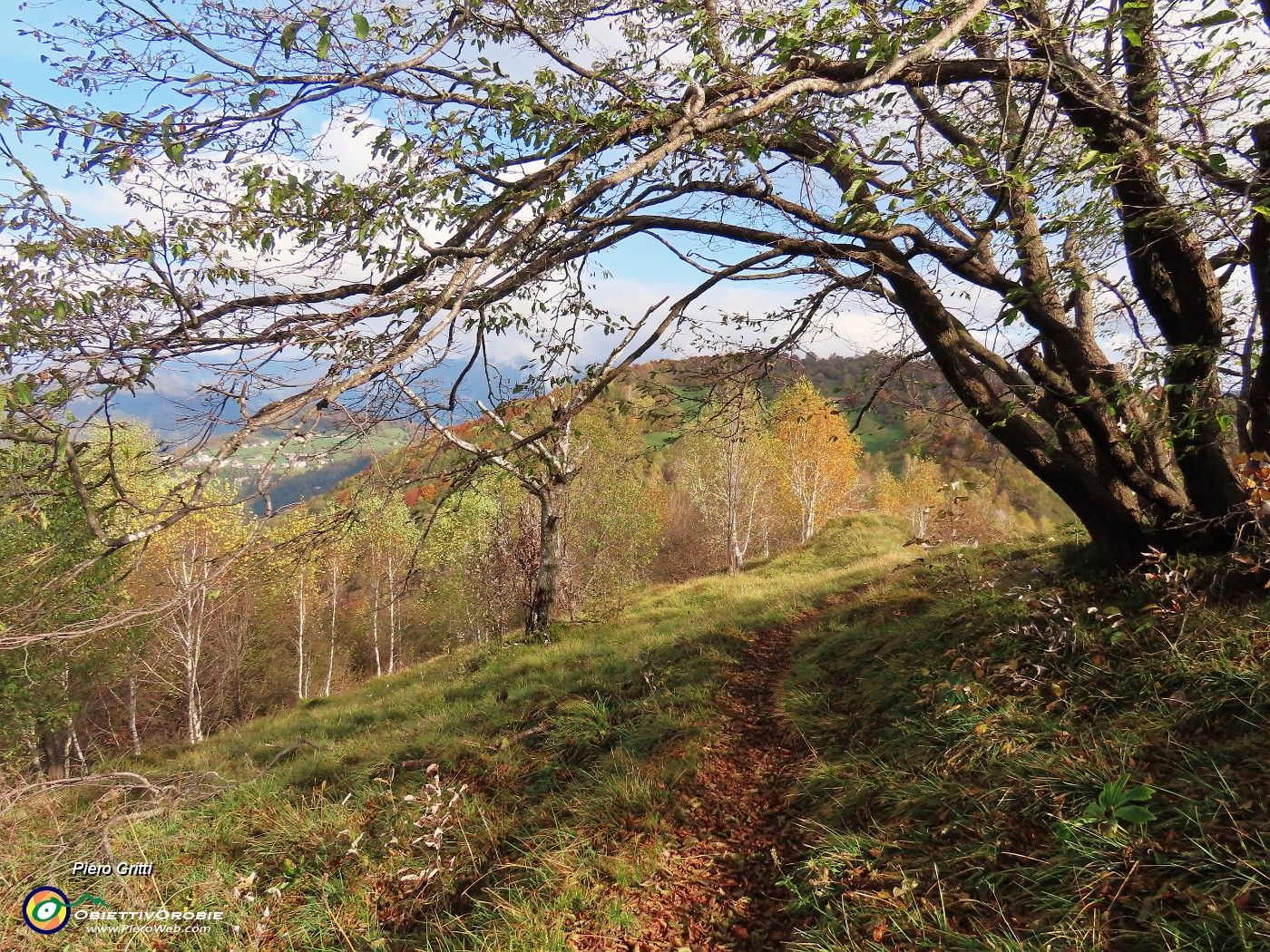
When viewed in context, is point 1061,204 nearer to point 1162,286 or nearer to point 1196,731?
point 1162,286

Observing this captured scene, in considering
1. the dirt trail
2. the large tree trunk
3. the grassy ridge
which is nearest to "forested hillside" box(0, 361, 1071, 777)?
the large tree trunk

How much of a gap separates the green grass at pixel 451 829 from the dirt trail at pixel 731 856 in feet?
0.54

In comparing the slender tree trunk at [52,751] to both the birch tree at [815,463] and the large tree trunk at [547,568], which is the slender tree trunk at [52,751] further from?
the birch tree at [815,463]

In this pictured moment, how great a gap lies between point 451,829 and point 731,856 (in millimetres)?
2263

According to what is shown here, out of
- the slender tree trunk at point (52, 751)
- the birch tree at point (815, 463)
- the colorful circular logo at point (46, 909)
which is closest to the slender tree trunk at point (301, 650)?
the slender tree trunk at point (52, 751)

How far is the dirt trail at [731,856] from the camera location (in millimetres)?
3361

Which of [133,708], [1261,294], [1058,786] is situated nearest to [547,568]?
[1058,786]

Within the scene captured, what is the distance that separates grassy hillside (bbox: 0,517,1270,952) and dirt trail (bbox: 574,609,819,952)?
0.06 ft

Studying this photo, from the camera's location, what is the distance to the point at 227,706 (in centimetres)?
2642

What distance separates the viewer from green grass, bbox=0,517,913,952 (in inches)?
150

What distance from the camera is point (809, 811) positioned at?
4.03 metres

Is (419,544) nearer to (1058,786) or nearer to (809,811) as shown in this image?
(809,811)

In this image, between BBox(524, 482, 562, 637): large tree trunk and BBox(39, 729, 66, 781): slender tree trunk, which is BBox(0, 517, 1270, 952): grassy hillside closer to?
BBox(524, 482, 562, 637): large tree trunk

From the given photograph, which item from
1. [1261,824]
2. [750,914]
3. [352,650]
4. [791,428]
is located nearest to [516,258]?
[750,914]
